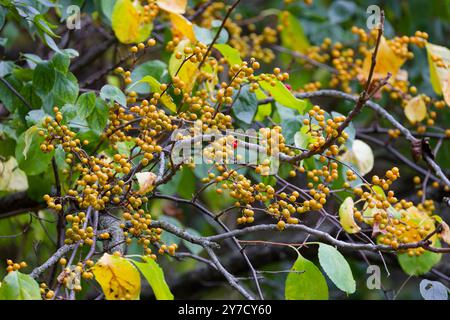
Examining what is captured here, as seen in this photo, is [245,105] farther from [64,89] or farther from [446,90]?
[446,90]

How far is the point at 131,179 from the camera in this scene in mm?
1337

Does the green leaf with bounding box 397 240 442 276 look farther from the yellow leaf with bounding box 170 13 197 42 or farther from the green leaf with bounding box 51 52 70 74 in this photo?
the green leaf with bounding box 51 52 70 74

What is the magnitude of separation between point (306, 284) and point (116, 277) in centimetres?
41

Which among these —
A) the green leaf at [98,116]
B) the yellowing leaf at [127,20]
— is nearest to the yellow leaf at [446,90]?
the yellowing leaf at [127,20]

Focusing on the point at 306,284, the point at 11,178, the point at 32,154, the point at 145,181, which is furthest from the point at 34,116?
the point at 306,284

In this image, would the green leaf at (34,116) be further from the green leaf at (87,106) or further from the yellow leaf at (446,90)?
the yellow leaf at (446,90)

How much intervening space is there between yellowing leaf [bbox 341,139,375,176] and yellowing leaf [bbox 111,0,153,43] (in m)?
0.65

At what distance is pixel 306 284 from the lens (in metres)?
1.37

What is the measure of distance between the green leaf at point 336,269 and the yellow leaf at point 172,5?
2.47 ft

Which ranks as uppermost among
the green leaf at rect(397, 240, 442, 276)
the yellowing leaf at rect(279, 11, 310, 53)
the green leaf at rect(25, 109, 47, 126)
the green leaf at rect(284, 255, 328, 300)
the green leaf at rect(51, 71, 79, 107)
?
the green leaf at rect(51, 71, 79, 107)

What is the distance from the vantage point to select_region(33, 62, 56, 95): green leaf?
163 cm

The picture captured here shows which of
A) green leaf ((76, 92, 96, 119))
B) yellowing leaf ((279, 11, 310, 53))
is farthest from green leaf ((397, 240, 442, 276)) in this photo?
yellowing leaf ((279, 11, 310, 53))
